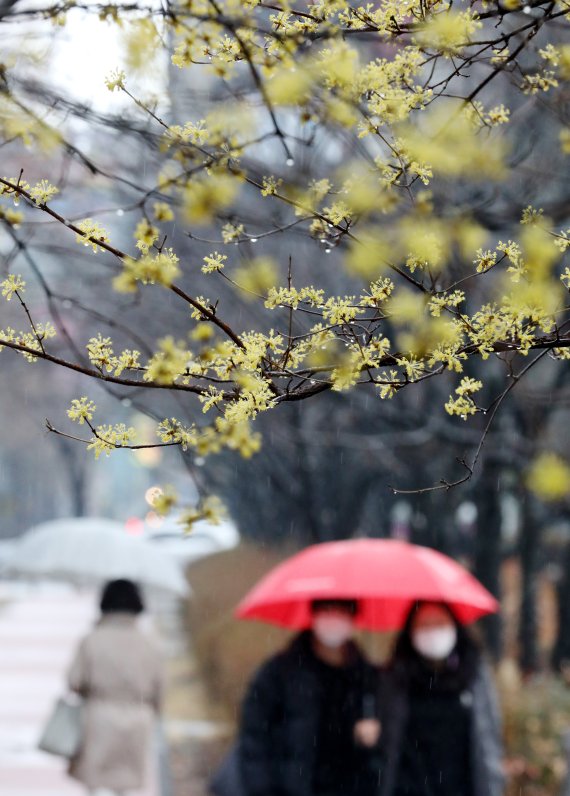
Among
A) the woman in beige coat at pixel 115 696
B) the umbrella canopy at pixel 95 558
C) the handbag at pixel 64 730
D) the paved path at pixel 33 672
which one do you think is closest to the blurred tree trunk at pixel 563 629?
the umbrella canopy at pixel 95 558

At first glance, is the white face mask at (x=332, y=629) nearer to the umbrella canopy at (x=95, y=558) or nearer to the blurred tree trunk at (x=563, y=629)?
the blurred tree trunk at (x=563, y=629)

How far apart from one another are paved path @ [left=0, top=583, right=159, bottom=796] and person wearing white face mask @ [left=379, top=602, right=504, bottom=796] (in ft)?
10.0

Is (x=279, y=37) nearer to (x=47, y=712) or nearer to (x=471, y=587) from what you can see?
(x=471, y=587)

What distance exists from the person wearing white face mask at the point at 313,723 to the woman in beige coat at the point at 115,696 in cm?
160

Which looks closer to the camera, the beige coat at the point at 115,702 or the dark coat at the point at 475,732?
the dark coat at the point at 475,732

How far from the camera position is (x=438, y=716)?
18.7ft

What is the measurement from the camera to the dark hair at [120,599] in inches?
291

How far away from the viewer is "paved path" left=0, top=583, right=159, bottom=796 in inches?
373

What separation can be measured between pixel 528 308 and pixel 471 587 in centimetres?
448

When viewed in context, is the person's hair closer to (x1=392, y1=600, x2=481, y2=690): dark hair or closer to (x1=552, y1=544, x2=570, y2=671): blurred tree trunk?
(x1=392, y1=600, x2=481, y2=690): dark hair

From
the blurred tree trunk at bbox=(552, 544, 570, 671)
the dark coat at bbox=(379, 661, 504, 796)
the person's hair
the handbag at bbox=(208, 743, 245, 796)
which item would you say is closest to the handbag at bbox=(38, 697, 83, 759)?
the handbag at bbox=(208, 743, 245, 796)

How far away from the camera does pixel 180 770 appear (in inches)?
410

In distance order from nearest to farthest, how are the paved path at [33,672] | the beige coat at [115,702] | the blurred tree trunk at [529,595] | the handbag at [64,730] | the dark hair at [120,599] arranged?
the handbag at [64,730]
the beige coat at [115,702]
the dark hair at [120,599]
the paved path at [33,672]
the blurred tree trunk at [529,595]

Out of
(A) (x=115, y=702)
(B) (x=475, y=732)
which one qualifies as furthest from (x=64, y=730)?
(B) (x=475, y=732)
